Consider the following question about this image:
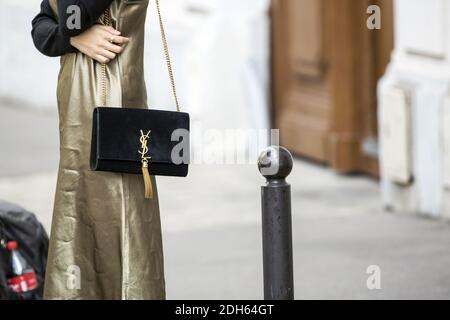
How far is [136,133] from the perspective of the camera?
13.8 ft

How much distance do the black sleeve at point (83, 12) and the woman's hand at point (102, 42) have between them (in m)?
0.03

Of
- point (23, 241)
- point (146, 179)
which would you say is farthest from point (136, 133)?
point (23, 241)

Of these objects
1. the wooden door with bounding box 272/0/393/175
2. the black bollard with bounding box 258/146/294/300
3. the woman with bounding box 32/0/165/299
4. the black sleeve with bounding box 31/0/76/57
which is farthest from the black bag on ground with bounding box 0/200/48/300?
the wooden door with bounding box 272/0/393/175

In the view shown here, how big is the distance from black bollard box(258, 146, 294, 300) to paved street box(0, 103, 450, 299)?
5.74ft

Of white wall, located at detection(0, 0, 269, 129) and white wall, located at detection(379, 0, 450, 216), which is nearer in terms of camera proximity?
white wall, located at detection(379, 0, 450, 216)

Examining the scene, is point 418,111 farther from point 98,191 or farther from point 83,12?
point 83,12

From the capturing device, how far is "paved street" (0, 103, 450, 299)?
626 centimetres

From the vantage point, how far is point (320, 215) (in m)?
8.04

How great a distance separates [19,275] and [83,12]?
5.04 ft

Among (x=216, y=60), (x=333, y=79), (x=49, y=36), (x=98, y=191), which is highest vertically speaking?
(x=216, y=60)

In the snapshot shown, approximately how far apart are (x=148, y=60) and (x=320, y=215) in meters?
3.71

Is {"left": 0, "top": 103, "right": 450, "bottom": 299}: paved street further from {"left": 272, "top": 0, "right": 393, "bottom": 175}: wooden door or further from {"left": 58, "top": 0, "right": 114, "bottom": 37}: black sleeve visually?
{"left": 58, "top": 0, "right": 114, "bottom": 37}: black sleeve

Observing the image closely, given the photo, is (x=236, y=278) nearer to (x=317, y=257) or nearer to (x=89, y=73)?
(x=317, y=257)
